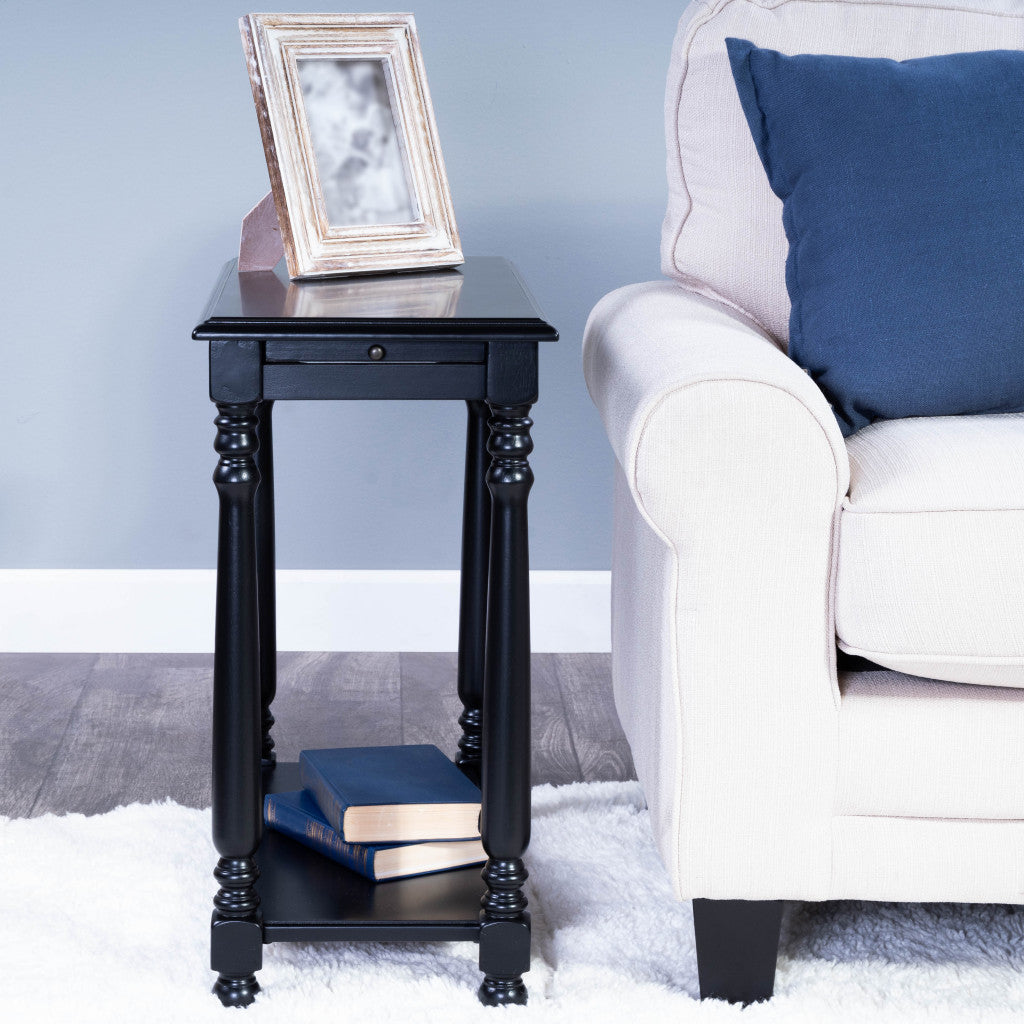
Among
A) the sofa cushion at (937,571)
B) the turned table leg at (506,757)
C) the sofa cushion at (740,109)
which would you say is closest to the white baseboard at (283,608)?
the sofa cushion at (740,109)

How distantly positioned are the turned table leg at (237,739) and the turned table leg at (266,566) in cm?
28

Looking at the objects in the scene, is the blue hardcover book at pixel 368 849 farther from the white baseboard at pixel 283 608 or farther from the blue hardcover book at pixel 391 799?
the white baseboard at pixel 283 608

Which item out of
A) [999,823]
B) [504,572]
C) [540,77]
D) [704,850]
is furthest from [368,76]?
[999,823]

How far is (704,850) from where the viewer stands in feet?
3.63

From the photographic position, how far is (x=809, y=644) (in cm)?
107

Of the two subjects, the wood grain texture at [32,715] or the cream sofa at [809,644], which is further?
the wood grain texture at [32,715]

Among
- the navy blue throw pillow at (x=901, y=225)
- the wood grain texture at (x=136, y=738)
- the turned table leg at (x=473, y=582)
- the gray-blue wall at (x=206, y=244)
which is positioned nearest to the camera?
the navy blue throw pillow at (x=901, y=225)

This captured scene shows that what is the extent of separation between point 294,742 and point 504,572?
76 centimetres

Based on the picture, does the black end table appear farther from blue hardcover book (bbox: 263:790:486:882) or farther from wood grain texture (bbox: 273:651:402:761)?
wood grain texture (bbox: 273:651:402:761)

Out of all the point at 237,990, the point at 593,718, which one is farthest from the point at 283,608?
the point at 237,990

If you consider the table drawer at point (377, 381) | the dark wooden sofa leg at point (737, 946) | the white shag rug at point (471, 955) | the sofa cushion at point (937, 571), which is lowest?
the white shag rug at point (471, 955)

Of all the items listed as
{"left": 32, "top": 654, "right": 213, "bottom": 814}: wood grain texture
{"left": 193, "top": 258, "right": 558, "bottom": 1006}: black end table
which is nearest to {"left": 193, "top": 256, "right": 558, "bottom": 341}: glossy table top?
{"left": 193, "top": 258, "right": 558, "bottom": 1006}: black end table

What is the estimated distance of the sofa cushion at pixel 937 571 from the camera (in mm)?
1042

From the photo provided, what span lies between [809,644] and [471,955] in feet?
1.52
